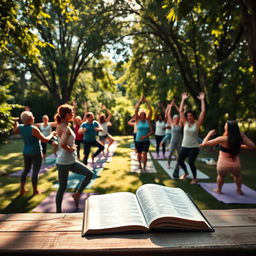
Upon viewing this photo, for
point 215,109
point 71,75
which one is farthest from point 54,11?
point 215,109

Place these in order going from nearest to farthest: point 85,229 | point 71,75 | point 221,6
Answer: point 85,229, point 221,6, point 71,75

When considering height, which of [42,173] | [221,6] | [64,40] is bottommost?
[42,173]

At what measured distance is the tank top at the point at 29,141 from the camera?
4.94 meters

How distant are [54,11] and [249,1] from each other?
15774 mm

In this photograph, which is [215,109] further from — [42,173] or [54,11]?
[54,11]

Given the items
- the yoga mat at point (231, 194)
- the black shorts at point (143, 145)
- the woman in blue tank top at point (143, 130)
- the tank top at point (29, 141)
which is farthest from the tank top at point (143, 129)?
the tank top at point (29, 141)

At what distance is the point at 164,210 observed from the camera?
147 centimetres

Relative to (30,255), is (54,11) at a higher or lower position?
higher

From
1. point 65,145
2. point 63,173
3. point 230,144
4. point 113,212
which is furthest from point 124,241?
point 230,144

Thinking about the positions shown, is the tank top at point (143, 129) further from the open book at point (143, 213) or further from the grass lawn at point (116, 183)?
the open book at point (143, 213)

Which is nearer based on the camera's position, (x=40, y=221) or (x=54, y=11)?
(x=40, y=221)

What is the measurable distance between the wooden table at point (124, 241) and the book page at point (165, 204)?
11 centimetres

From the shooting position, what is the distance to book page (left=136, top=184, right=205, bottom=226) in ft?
4.74

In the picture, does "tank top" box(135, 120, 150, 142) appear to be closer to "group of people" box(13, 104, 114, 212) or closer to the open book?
"group of people" box(13, 104, 114, 212)
